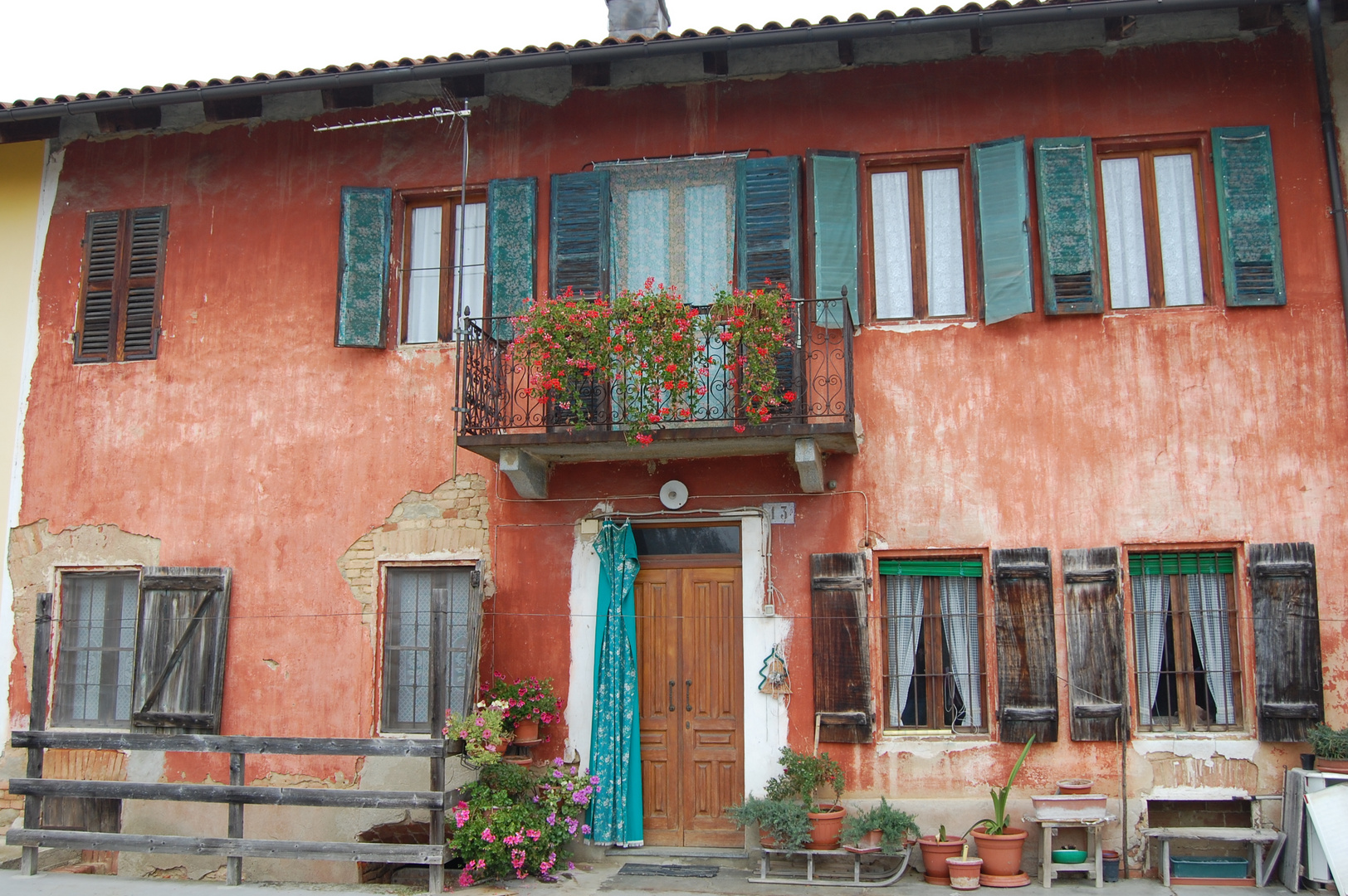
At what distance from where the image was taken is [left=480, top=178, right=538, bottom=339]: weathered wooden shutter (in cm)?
977

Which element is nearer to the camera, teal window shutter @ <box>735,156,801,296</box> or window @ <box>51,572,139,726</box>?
teal window shutter @ <box>735,156,801,296</box>

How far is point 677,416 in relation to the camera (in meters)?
8.73

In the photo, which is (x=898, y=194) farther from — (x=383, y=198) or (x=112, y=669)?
(x=112, y=669)

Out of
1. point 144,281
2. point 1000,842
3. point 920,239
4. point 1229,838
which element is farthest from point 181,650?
point 1229,838

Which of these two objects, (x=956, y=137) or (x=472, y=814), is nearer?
(x=472, y=814)

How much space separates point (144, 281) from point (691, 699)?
644 cm

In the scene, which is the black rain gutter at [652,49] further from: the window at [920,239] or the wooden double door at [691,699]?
the wooden double door at [691,699]

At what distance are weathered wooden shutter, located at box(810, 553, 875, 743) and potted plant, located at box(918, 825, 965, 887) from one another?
0.88m

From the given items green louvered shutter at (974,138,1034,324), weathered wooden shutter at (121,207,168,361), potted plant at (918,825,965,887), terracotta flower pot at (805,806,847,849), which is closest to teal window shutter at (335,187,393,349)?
weathered wooden shutter at (121,207,168,361)

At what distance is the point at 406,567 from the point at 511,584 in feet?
3.21

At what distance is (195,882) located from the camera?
28.3 ft

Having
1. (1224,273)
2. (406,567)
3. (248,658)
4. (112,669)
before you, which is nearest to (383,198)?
(406,567)

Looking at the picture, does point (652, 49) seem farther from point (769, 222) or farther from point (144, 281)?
point (144, 281)

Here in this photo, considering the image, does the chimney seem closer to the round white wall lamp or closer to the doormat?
the round white wall lamp
